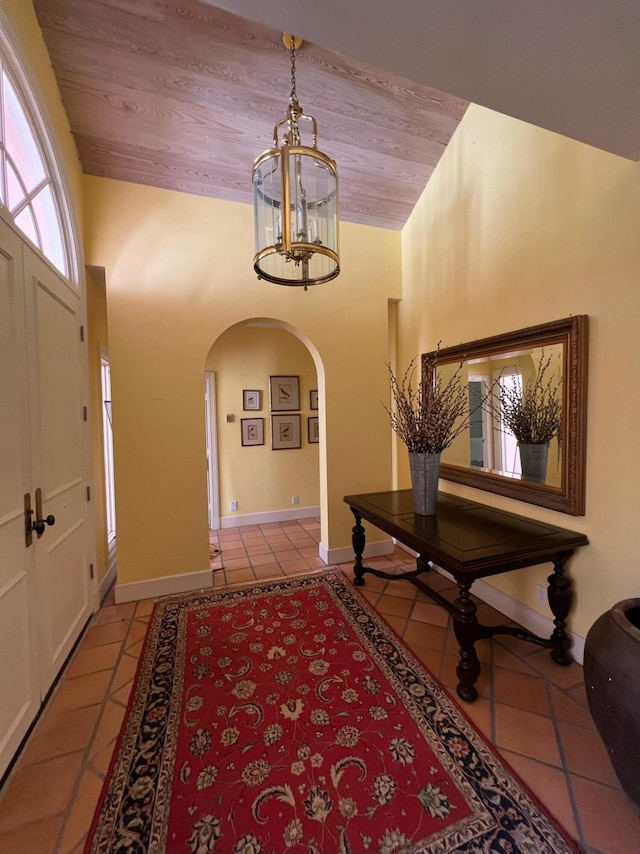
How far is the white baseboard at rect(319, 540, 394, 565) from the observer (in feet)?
10.8

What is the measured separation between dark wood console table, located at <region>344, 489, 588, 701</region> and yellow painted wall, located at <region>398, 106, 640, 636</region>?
12cm

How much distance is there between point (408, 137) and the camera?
269 cm

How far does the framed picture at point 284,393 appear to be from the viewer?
4699 mm

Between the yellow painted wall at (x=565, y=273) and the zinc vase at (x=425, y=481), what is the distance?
52 cm

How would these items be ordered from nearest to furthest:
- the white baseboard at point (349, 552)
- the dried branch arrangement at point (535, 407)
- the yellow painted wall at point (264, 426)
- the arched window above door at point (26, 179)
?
the arched window above door at point (26, 179) → the dried branch arrangement at point (535, 407) → the white baseboard at point (349, 552) → the yellow painted wall at point (264, 426)

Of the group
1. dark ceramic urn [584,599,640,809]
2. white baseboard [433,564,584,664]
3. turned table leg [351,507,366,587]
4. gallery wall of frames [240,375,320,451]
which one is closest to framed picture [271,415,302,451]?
gallery wall of frames [240,375,320,451]

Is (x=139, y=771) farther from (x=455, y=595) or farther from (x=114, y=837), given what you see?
(x=455, y=595)

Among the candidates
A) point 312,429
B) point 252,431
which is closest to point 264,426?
point 252,431

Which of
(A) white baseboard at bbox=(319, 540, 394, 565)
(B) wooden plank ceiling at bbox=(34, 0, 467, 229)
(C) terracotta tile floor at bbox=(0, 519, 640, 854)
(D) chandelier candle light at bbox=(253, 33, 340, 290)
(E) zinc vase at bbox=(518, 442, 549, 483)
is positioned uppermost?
(B) wooden plank ceiling at bbox=(34, 0, 467, 229)

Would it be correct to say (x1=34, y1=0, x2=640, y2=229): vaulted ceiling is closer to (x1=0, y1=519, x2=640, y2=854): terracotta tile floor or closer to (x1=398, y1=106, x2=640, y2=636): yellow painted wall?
(x1=398, y1=106, x2=640, y2=636): yellow painted wall

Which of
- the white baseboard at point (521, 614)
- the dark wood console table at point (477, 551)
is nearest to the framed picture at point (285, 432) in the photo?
the dark wood console table at point (477, 551)

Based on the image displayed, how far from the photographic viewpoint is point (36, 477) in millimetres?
1688

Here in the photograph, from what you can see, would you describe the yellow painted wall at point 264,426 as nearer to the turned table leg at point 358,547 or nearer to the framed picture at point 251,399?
the framed picture at point 251,399

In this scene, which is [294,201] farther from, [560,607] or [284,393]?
[284,393]
